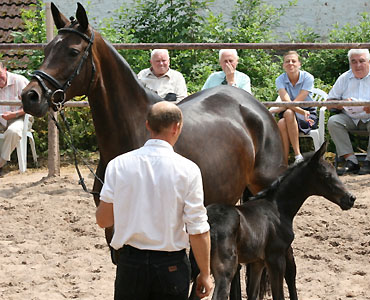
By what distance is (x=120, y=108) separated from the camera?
4188mm

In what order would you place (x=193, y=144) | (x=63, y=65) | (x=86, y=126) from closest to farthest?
(x=63, y=65) → (x=193, y=144) → (x=86, y=126)

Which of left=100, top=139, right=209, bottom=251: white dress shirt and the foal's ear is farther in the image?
the foal's ear

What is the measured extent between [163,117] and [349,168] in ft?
19.2

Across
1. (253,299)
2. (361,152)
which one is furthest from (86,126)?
(253,299)

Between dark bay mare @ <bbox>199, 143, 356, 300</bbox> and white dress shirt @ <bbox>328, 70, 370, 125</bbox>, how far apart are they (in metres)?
3.45

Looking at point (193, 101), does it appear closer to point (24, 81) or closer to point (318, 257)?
point (318, 257)

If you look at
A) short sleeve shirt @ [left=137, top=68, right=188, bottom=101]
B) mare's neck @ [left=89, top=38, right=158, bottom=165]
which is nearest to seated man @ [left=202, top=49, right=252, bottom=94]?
short sleeve shirt @ [left=137, top=68, right=188, bottom=101]

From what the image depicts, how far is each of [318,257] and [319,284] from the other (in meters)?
0.66

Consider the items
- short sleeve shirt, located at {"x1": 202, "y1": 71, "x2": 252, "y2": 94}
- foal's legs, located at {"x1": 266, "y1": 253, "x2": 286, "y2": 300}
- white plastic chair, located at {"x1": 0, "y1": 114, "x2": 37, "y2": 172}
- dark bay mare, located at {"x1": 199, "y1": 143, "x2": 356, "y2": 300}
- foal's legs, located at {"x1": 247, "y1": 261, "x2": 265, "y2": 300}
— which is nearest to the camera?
dark bay mare, located at {"x1": 199, "y1": 143, "x2": 356, "y2": 300}

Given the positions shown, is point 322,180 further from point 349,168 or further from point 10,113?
point 10,113

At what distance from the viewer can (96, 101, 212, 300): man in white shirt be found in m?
2.87

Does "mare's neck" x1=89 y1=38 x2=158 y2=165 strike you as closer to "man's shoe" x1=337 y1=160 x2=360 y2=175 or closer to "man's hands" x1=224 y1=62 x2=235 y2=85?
"man's hands" x1=224 y1=62 x2=235 y2=85

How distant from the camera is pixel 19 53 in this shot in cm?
1145

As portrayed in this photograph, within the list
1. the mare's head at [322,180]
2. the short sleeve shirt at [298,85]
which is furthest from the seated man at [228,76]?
the mare's head at [322,180]
